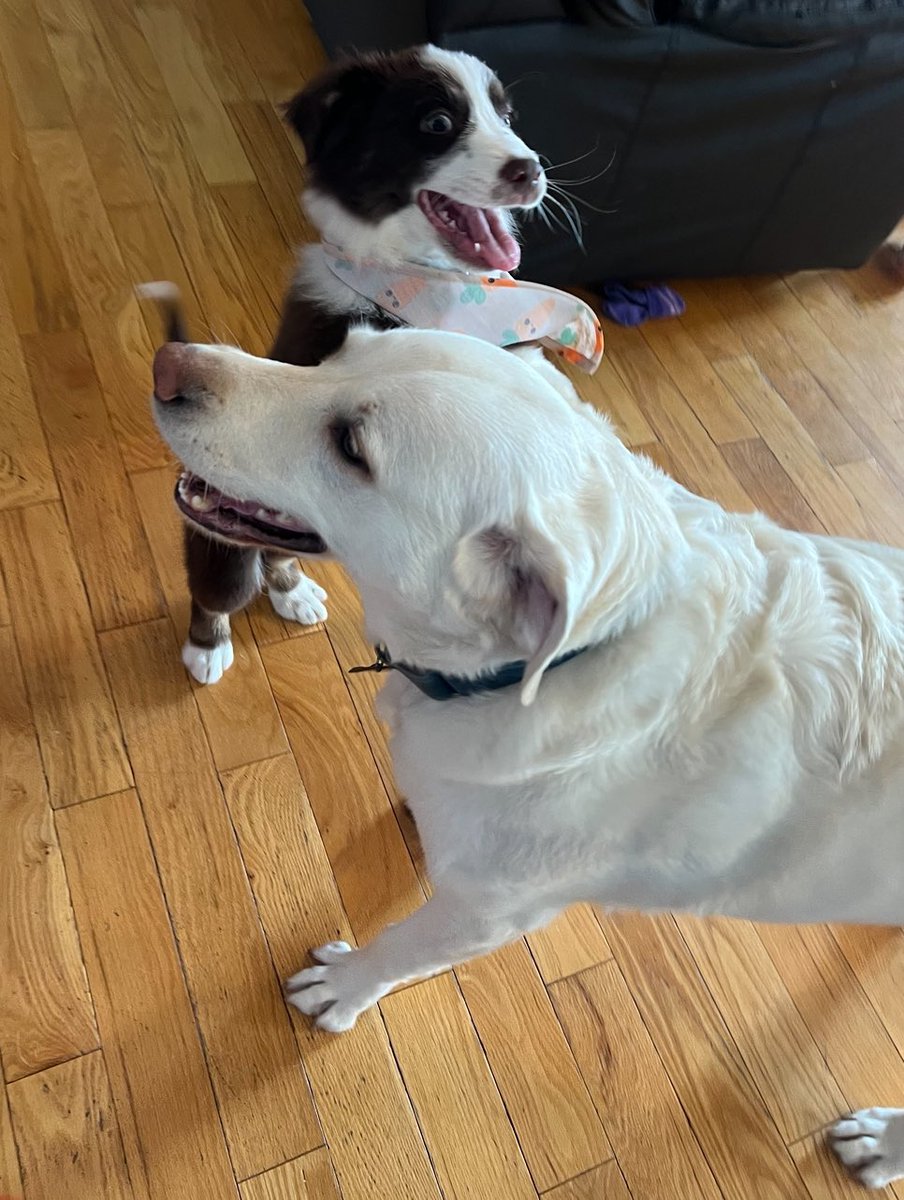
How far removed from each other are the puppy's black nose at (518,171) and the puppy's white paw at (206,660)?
3.50ft

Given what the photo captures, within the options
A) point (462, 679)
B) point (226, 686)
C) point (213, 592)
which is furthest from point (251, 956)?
point (462, 679)

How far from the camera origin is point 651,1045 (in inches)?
62.7

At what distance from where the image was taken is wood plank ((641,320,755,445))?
248cm

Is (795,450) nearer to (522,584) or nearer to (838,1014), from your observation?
(838,1014)

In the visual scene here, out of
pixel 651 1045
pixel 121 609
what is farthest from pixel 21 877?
pixel 651 1045

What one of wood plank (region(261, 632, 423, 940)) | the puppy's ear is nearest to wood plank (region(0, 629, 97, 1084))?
wood plank (region(261, 632, 423, 940))

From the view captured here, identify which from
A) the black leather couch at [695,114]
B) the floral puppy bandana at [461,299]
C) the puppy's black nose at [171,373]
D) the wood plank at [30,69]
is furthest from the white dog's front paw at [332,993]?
the wood plank at [30,69]

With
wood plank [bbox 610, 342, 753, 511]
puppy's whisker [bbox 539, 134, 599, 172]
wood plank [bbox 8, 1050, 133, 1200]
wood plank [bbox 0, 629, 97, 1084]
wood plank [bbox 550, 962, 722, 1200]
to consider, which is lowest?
wood plank [bbox 8, 1050, 133, 1200]

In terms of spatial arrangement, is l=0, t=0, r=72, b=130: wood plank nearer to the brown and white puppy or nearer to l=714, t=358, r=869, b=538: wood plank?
the brown and white puppy

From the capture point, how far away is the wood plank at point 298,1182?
1.37m

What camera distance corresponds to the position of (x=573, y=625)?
91cm

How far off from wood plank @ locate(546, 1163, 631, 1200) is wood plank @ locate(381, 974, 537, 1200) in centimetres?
5

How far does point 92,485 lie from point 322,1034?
1274 millimetres

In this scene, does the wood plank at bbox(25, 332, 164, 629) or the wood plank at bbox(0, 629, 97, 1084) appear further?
the wood plank at bbox(25, 332, 164, 629)
